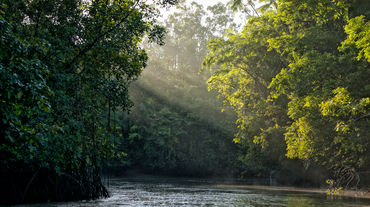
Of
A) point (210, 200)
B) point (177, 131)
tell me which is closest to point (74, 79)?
point (210, 200)

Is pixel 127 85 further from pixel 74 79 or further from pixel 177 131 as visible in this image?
pixel 177 131

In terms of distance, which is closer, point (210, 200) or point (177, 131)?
point (210, 200)

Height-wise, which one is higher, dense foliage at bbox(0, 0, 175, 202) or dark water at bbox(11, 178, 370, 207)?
dense foliage at bbox(0, 0, 175, 202)

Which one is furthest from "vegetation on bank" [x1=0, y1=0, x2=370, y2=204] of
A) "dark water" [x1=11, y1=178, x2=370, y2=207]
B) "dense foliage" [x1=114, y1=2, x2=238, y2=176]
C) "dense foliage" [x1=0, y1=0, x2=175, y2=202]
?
"dense foliage" [x1=114, y1=2, x2=238, y2=176]

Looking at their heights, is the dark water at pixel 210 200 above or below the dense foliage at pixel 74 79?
below

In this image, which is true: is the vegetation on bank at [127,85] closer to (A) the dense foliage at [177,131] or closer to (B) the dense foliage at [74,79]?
(B) the dense foliage at [74,79]

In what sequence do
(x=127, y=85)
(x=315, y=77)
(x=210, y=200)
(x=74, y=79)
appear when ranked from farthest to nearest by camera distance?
(x=210, y=200)
(x=315, y=77)
(x=127, y=85)
(x=74, y=79)

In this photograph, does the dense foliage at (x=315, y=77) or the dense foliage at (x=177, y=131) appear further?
the dense foliage at (x=177, y=131)

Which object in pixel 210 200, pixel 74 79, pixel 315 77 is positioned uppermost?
pixel 315 77

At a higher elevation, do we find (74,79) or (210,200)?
(74,79)

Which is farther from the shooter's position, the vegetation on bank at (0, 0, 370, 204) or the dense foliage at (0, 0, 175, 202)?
the dense foliage at (0, 0, 175, 202)

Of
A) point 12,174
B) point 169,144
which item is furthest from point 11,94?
point 169,144

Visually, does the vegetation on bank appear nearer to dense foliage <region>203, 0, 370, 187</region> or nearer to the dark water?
dense foliage <region>203, 0, 370, 187</region>

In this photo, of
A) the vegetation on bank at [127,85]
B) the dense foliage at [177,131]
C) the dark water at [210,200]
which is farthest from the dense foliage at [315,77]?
the dense foliage at [177,131]
